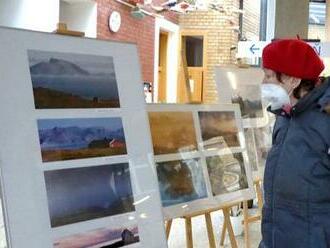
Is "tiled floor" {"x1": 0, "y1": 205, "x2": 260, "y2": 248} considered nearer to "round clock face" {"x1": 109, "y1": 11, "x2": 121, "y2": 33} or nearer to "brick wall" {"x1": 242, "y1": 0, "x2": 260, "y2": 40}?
"round clock face" {"x1": 109, "y1": 11, "x2": 121, "y2": 33}

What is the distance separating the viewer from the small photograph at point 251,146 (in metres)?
3.61

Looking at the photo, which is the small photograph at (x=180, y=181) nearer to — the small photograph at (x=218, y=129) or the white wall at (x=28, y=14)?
the small photograph at (x=218, y=129)

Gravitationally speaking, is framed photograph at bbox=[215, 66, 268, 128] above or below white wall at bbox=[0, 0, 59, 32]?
below

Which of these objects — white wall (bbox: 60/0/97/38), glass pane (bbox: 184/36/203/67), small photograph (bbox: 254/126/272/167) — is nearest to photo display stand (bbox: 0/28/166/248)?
small photograph (bbox: 254/126/272/167)

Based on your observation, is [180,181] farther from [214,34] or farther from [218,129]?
[214,34]

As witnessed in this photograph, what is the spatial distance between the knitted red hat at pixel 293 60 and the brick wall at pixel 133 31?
4.73 meters

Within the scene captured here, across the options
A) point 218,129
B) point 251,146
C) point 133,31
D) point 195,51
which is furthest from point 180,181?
point 195,51

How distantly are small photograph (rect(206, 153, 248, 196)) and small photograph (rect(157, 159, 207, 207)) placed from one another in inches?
3.5

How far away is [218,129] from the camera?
2.89 metres

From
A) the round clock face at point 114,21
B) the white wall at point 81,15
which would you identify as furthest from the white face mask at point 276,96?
the round clock face at point 114,21

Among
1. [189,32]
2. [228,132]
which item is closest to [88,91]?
[228,132]

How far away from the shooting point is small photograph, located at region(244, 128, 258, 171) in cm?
361

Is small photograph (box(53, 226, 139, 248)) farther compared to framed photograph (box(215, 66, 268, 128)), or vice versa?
framed photograph (box(215, 66, 268, 128))

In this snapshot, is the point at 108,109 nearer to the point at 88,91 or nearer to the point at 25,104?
the point at 88,91
